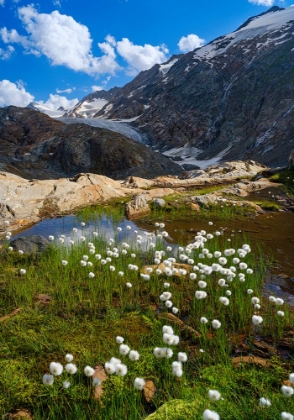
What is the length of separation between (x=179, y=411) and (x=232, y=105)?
4664 inches

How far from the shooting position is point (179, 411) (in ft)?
8.96

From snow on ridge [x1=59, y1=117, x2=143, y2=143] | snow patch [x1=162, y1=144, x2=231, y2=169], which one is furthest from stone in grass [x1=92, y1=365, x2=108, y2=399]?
snow on ridge [x1=59, y1=117, x2=143, y2=143]

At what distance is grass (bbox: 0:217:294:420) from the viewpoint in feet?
9.87

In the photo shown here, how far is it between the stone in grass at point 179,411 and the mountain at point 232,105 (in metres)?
75.5

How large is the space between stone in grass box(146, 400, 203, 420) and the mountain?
2974 inches

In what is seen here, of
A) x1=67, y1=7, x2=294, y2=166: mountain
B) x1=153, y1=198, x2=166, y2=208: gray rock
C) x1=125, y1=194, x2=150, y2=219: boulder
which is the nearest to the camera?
x1=125, y1=194, x2=150, y2=219: boulder

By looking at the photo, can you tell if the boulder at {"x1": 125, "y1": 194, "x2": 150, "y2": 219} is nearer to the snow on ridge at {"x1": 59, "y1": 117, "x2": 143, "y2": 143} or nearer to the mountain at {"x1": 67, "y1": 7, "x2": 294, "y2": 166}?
the mountain at {"x1": 67, "y1": 7, "x2": 294, "y2": 166}

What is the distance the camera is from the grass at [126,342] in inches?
118

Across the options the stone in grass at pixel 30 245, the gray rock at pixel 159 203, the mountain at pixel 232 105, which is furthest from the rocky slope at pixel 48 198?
the mountain at pixel 232 105

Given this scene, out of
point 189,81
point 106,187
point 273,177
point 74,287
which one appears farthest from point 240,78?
point 74,287

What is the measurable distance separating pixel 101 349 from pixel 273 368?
2215mm

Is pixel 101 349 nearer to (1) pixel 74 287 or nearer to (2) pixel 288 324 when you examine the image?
(1) pixel 74 287

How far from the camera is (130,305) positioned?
18.0 feet

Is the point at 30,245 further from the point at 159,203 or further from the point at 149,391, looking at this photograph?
the point at 159,203
